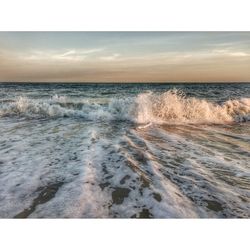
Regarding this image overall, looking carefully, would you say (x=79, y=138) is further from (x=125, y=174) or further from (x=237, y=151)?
(x=237, y=151)

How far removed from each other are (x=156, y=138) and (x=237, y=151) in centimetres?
143

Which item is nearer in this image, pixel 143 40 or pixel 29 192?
pixel 29 192

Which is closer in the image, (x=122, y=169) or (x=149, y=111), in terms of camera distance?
(x=122, y=169)

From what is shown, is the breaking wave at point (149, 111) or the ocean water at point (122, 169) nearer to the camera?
the ocean water at point (122, 169)

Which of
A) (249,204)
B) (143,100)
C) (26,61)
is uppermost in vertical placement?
(26,61)

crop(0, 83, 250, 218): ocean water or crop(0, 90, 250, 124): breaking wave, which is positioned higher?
crop(0, 90, 250, 124): breaking wave

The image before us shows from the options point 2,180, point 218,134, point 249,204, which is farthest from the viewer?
point 218,134

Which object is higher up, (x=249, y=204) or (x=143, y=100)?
(x=143, y=100)

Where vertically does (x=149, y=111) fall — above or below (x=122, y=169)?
above

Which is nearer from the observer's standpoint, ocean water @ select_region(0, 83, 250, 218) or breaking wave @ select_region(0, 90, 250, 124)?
ocean water @ select_region(0, 83, 250, 218)

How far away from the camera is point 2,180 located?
3.03 metres

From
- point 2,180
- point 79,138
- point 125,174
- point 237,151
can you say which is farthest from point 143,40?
point 2,180

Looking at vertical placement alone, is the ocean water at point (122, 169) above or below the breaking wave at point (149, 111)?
below

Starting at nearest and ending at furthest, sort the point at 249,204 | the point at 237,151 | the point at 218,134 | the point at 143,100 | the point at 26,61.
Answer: the point at 249,204, the point at 237,151, the point at 218,134, the point at 26,61, the point at 143,100
